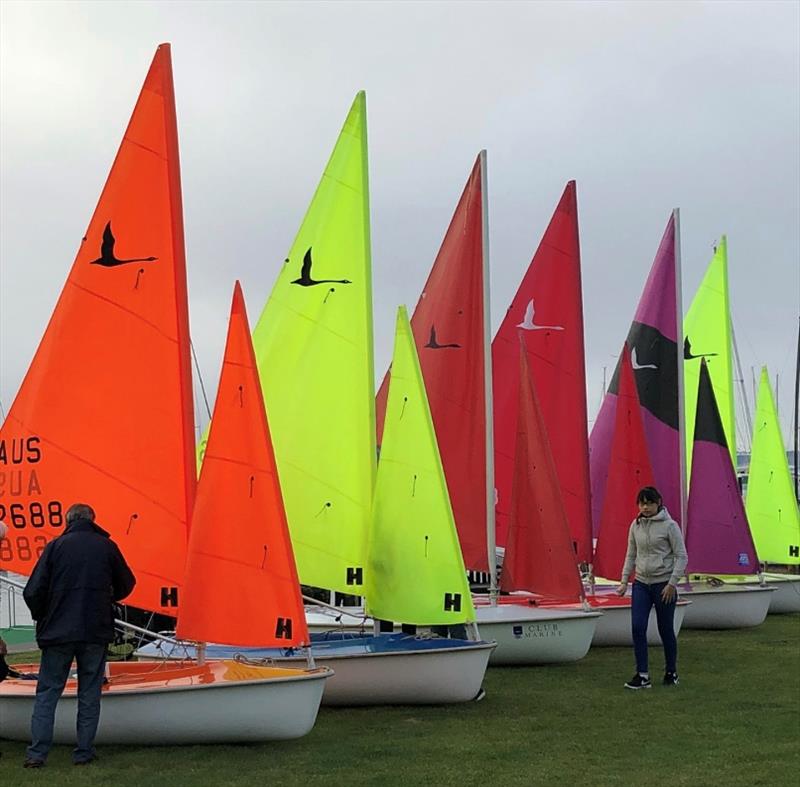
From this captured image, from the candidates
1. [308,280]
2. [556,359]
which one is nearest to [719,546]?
[556,359]

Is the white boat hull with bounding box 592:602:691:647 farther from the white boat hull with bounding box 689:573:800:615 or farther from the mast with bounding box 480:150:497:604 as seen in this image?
the white boat hull with bounding box 689:573:800:615

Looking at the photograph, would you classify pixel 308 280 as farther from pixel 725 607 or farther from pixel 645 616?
pixel 725 607

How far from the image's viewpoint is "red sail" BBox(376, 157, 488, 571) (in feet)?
43.7

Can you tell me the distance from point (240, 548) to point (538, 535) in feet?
15.1

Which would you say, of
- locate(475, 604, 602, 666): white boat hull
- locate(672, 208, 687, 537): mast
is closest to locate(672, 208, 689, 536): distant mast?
locate(672, 208, 687, 537): mast

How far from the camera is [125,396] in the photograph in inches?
375

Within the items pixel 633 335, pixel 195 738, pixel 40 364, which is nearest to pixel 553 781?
pixel 195 738

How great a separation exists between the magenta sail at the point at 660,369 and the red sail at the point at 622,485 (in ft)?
Answer: 5.95

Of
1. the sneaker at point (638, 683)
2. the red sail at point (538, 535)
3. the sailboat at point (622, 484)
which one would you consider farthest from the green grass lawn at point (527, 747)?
the sailboat at point (622, 484)

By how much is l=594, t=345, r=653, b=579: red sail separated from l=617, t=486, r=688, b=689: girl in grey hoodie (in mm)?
3843

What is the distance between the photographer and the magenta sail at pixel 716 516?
1580 cm

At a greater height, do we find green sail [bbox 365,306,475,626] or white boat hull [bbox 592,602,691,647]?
green sail [bbox 365,306,475,626]

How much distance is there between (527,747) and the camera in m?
8.09

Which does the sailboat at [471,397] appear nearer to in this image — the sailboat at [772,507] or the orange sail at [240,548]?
the orange sail at [240,548]
